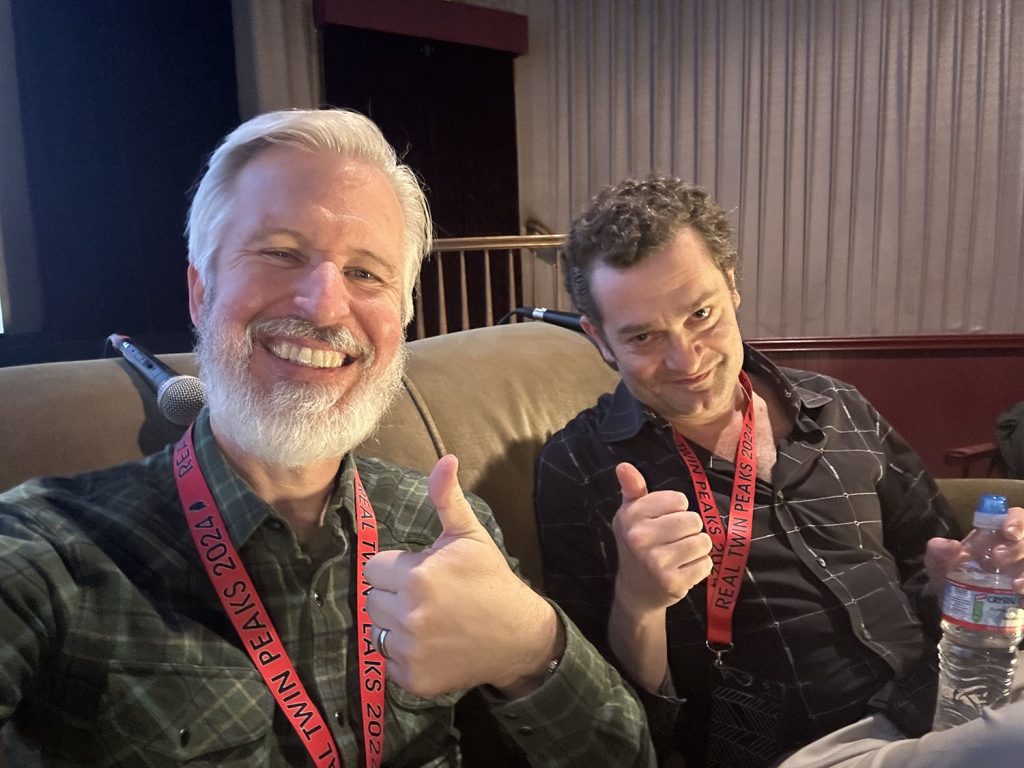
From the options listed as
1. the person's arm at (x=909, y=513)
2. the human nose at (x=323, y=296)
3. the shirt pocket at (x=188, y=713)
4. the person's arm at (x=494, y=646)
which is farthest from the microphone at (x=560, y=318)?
the shirt pocket at (x=188, y=713)

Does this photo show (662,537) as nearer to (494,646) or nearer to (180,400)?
(494,646)

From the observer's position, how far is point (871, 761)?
3.60ft

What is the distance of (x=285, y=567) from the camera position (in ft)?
3.31

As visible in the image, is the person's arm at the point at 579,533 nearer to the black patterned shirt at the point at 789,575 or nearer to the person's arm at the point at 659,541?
the black patterned shirt at the point at 789,575

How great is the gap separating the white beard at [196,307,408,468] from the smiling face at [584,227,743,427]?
0.56 metres

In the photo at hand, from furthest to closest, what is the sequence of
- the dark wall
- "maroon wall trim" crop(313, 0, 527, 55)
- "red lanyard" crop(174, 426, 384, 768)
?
1. "maroon wall trim" crop(313, 0, 527, 55)
2. the dark wall
3. "red lanyard" crop(174, 426, 384, 768)

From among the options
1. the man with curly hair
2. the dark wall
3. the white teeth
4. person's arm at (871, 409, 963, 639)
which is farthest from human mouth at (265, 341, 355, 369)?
the dark wall

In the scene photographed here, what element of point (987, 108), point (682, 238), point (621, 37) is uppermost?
point (621, 37)

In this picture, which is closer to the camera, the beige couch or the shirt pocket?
the shirt pocket

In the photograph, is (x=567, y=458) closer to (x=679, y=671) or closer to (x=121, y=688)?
(x=679, y=671)

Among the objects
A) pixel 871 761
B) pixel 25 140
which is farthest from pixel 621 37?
pixel 871 761

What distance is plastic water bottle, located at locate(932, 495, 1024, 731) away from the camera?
1.13 metres

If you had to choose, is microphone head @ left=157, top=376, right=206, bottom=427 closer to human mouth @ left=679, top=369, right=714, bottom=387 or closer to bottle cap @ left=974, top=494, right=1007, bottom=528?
human mouth @ left=679, top=369, right=714, bottom=387

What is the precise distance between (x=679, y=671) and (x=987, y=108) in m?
3.65
